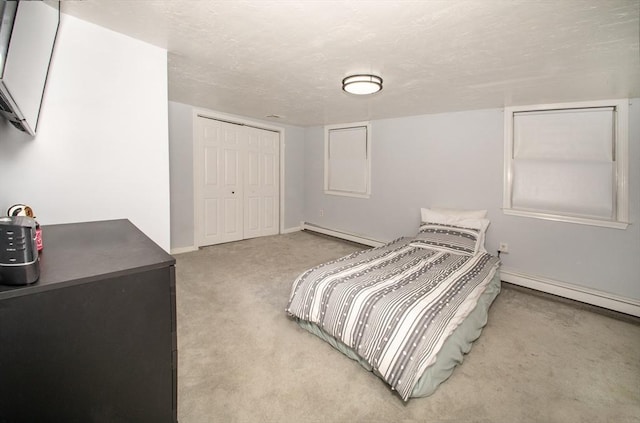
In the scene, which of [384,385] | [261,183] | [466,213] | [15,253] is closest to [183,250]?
[261,183]

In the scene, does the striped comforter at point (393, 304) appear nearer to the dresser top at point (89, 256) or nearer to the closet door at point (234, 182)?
the dresser top at point (89, 256)

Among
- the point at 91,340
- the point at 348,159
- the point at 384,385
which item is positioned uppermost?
the point at 348,159

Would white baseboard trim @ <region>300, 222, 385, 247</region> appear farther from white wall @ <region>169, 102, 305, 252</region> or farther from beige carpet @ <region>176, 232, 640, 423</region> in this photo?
white wall @ <region>169, 102, 305, 252</region>

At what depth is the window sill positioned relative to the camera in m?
2.82

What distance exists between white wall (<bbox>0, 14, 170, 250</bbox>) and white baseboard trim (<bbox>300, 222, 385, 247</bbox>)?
3472 millimetres

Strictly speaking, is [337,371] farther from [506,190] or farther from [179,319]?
[506,190]

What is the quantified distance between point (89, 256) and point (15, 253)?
0.31 meters

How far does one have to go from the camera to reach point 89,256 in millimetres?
1071

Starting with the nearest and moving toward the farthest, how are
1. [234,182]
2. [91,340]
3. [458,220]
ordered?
[91,340], [458,220], [234,182]

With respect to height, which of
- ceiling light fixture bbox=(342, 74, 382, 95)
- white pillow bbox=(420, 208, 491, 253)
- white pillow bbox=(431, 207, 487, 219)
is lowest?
white pillow bbox=(420, 208, 491, 253)

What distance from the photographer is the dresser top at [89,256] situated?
0.84m

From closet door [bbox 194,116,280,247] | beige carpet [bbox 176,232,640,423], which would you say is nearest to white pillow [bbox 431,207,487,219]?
beige carpet [bbox 176,232,640,423]

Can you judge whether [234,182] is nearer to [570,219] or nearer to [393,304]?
[393,304]

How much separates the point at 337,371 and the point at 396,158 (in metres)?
3.44
